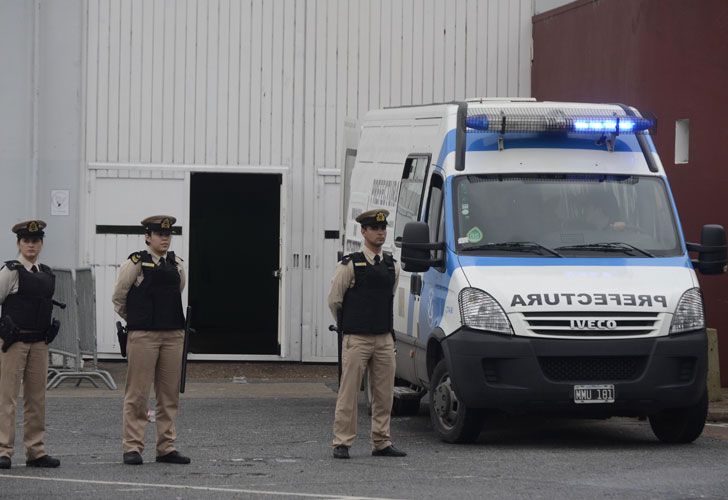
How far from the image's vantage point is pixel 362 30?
20.2 meters

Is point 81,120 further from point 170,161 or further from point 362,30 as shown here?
point 362,30

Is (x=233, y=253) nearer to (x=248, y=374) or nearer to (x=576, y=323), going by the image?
(x=248, y=374)

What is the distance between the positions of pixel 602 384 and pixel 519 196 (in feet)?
5.95

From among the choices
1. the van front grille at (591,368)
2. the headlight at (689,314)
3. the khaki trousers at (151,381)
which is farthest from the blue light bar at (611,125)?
the khaki trousers at (151,381)

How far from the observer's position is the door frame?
1956cm

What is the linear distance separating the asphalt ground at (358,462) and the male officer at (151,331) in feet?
0.83

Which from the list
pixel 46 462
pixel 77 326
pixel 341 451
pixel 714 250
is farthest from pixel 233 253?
pixel 46 462

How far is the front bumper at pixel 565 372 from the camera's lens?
11.6 metres

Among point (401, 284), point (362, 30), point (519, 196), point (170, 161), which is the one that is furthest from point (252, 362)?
point (519, 196)

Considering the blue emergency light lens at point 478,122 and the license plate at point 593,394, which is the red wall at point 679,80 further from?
the license plate at point 593,394

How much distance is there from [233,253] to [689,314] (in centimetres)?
1593

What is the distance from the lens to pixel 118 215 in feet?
64.2

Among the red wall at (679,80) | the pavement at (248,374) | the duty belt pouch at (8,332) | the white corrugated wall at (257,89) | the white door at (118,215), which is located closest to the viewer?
the duty belt pouch at (8,332)

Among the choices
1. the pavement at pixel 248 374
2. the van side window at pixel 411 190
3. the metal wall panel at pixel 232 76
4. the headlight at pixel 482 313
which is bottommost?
the pavement at pixel 248 374
